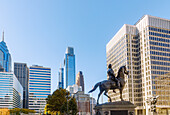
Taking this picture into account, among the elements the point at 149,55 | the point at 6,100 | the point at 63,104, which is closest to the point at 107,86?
the point at 63,104

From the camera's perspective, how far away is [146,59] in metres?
114

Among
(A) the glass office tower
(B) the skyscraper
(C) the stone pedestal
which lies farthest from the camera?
(A) the glass office tower

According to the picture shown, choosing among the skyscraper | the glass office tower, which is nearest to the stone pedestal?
the skyscraper

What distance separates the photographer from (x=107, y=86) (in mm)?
26094

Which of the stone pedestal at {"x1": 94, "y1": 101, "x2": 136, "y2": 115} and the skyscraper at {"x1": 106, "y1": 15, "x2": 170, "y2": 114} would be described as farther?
the skyscraper at {"x1": 106, "y1": 15, "x2": 170, "y2": 114}

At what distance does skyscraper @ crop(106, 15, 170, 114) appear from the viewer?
10944 centimetres

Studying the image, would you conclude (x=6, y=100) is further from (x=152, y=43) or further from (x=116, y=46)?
(x=152, y=43)

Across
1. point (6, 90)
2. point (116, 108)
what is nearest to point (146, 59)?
point (116, 108)

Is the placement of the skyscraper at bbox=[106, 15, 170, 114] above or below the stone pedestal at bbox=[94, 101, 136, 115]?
above

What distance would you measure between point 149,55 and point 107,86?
90.7m

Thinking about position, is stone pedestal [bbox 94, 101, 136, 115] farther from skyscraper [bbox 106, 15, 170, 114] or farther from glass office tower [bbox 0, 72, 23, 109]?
glass office tower [bbox 0, 72, 23, 109]

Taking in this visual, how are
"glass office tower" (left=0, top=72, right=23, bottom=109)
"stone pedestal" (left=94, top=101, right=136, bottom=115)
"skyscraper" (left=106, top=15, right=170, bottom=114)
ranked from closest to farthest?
"stone pedestal" (left=94, top=101, right=136, bottom=115)
"skyscraper" (left=106, top=15, right=170, bottom=114)
"glass office tower" (left=0, top=72, right=23, bottom=109)

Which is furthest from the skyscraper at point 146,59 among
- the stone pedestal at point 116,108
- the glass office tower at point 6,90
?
the glass office tower at point 6,90

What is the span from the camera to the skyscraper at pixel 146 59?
10944cm
